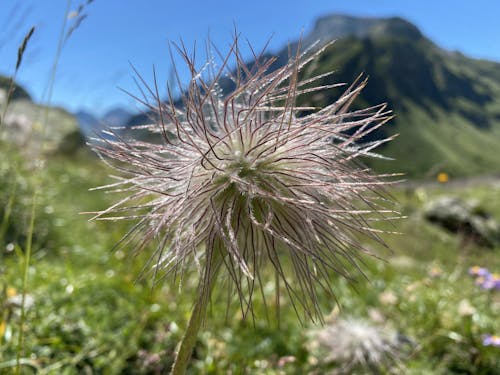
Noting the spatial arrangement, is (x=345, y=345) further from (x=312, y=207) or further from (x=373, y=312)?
(x=312, y=207)

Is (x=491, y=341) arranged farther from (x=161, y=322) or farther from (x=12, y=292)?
(x=12, y=292)

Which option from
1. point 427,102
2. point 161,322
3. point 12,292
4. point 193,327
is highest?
point 427,102

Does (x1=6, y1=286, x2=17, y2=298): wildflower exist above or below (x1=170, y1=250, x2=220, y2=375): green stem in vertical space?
above

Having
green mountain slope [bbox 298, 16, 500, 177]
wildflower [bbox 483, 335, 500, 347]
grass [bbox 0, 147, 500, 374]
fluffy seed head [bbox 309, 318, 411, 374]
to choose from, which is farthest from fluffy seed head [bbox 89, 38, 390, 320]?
green mountain slope [bbox 298, 16, 500, 177]

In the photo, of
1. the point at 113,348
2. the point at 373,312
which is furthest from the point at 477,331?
the point at 113,348

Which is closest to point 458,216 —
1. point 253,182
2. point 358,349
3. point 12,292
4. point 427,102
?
point 358,349

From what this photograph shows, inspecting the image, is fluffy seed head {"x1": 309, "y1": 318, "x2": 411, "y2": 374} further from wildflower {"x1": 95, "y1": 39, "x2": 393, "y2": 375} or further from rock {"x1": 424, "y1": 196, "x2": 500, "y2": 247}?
rock {"x1": 424, "y1": 196, "x2": 500, "y2": 247}
